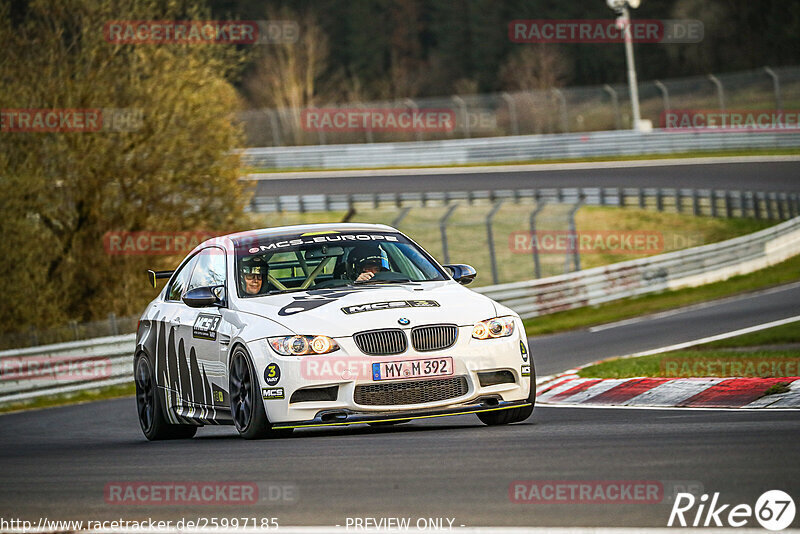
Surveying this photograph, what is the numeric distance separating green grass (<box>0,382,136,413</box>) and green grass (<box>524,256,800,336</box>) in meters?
7.69

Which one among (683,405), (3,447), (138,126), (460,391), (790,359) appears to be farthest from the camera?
(138,126)

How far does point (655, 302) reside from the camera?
26.9m

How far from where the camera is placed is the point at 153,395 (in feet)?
36.1

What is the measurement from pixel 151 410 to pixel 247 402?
2323 mm

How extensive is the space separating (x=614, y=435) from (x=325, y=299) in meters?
2.35

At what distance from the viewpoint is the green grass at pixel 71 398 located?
65.2ft

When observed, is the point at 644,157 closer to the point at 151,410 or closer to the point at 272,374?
the point at 151,410

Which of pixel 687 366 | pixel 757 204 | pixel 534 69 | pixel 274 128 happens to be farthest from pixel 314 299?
pixel 534 69

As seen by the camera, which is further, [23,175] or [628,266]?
[628,266]

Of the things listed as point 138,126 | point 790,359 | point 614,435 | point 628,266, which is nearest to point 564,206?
point 628,266

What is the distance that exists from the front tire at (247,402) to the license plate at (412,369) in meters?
0.83

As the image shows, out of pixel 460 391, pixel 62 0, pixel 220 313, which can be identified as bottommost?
pixel 460 391

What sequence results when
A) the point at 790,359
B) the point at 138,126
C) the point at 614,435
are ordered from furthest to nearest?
the point at 138,126, the point at 790,359, the point at 614,435

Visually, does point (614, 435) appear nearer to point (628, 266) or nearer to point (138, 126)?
point (138, 126)
